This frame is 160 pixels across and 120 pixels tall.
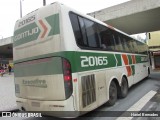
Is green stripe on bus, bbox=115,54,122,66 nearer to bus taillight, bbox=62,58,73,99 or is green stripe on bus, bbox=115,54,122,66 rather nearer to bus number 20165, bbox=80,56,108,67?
bus number 20165, bbox=80,56,108,67

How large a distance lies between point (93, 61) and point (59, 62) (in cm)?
130

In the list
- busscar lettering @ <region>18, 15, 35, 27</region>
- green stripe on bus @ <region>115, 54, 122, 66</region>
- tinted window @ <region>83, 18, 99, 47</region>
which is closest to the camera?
busscar lettering @ <region>18, 15, 35, 27</region>

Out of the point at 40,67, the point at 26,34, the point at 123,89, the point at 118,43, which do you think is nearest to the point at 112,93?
the point at 123,89

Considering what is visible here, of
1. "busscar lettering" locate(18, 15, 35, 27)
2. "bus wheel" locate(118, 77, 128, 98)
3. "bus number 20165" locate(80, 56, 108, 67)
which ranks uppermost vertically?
"busscar lettering" locate(18, 15, 35, 27)

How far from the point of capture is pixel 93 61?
5.74m

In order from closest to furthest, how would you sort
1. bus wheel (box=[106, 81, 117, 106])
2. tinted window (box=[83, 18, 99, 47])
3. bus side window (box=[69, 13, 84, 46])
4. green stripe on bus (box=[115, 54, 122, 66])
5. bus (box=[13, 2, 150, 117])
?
1. bus (box=[13, 2, 150, 117])
2. bus side window (box=[69, 13, 84, 46])
3. tinted window (box=[83, 18, 99, 47])
4. bus wheel (box=[106, 81, 117, 106])
5. green stripe on bus (box=[115, 54, 122, 66])

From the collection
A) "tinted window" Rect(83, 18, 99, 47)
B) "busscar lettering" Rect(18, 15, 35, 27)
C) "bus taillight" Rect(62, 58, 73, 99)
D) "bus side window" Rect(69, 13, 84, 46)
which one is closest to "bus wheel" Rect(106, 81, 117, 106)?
"tinted window" Rect(83, 18, 99, 47)

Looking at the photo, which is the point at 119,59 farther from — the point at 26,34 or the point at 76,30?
the point at 26,34

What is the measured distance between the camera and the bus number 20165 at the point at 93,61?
527 cm

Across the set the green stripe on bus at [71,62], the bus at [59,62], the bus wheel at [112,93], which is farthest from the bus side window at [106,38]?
the bus wheel at [112,93]

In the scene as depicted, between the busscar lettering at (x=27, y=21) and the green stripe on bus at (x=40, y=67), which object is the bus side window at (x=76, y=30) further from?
the busscar lettering at (x=27, y=21)

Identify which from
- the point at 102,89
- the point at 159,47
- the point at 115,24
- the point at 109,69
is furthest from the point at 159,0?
the point at 159,47

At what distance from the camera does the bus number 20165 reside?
527 centimetres

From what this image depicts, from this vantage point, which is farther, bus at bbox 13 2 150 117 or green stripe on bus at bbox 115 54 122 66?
green stripe on bus at bbox 115 54 122 66
